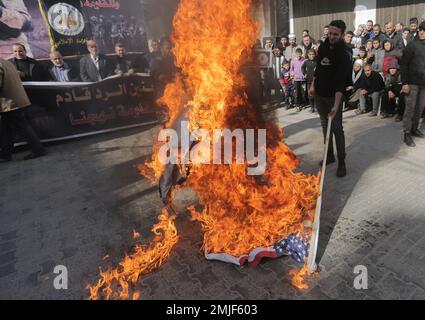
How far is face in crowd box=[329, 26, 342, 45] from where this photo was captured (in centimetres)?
455

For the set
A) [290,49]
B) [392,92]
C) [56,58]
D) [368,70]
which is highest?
[56,58]

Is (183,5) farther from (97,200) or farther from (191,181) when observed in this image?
(97,200)

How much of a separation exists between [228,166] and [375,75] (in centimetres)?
676

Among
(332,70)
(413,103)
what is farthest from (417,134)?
(332,70)

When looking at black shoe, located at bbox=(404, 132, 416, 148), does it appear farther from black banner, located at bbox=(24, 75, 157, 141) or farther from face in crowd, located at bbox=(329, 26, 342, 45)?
black banner, located at bbox=(24, 75, 157, 141)

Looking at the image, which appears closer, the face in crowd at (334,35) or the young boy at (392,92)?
the face in crowd at (334,35)

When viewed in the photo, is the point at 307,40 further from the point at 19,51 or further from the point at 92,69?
the point at 19,51

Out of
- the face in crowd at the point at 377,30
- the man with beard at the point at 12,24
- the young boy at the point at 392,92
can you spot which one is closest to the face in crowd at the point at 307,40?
the face in crowd at the point at 377,30

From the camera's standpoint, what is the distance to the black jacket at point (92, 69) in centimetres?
874

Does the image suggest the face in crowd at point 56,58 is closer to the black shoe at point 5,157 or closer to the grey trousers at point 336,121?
the black shoe at point 5,157

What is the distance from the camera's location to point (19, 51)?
25.2 feet

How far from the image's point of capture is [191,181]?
4.26 meters

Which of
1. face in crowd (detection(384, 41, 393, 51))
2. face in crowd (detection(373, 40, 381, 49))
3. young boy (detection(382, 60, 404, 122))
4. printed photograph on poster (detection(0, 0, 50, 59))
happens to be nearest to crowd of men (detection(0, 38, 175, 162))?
printed photograph on poster (detection(0, 0, 50, 59))

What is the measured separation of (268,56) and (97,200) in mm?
7657
